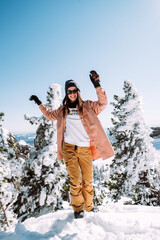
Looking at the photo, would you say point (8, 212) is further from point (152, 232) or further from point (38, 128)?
point (152, 232)

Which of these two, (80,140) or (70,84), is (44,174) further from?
(70,84)

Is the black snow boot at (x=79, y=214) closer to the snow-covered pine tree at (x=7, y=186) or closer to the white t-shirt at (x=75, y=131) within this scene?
the white t-shirt at (x=75, y=131)

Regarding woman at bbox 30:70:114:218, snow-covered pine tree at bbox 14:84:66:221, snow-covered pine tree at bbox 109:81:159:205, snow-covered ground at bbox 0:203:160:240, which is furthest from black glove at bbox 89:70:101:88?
snow-covered pine tree at bbox 109:81:159:205

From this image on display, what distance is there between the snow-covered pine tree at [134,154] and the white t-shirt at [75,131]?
888 centimetres

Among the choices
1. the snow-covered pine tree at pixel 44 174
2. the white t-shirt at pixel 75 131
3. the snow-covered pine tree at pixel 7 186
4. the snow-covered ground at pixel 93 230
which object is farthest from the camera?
the snow-covered pine tree at pixel 7 186

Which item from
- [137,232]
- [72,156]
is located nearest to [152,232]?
[137,232]

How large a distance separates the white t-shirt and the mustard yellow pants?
0.12 meters

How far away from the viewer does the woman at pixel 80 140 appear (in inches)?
137

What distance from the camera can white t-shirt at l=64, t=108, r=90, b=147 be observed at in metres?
3.62

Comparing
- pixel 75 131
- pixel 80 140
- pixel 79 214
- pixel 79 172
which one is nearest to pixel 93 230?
pixel 79 214

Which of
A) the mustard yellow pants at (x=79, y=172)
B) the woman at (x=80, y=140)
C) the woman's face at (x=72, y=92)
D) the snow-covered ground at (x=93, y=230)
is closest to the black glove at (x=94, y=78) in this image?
the woman at (x=80, y=140)

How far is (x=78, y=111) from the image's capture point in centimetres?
366

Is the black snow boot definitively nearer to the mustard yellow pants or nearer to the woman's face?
the mustard yellow pants

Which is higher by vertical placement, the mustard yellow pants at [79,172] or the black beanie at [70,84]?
the black beanie at [70,84]
